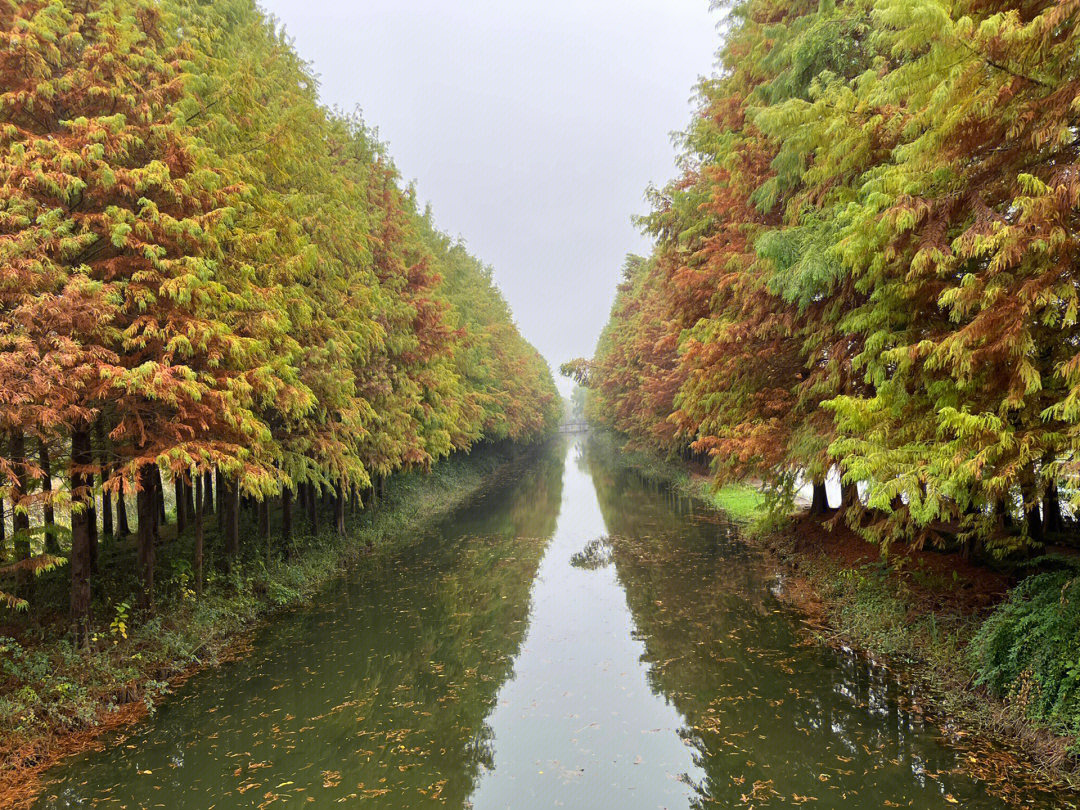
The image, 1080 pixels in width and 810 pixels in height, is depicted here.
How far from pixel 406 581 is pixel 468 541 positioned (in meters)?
5.51

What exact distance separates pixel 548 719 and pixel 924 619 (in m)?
6.11

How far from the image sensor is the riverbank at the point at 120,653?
7.35 m

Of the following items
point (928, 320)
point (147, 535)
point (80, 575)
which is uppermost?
point (928, 320)

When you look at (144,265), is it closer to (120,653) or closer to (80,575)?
(80,575)

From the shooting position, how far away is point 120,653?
9.30 metres

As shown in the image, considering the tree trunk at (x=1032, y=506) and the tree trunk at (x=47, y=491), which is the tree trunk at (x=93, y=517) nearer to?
the tree trunk at (x=47, y=491)

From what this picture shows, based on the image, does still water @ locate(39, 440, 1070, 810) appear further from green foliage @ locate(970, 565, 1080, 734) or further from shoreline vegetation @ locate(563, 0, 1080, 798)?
Answer: shoreline vegetation @ locate(563, 0, 1080, 798)

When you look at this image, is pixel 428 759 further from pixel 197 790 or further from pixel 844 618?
pixel 844 618

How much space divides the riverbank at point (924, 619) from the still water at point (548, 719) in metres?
0.38

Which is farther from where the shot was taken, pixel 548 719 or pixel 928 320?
pixel 548 719

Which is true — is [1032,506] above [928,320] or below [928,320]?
below

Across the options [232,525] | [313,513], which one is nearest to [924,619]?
[232,525]

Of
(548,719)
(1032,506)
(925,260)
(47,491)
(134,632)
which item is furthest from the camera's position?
(134,632)

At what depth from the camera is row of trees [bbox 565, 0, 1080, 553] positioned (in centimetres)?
534
